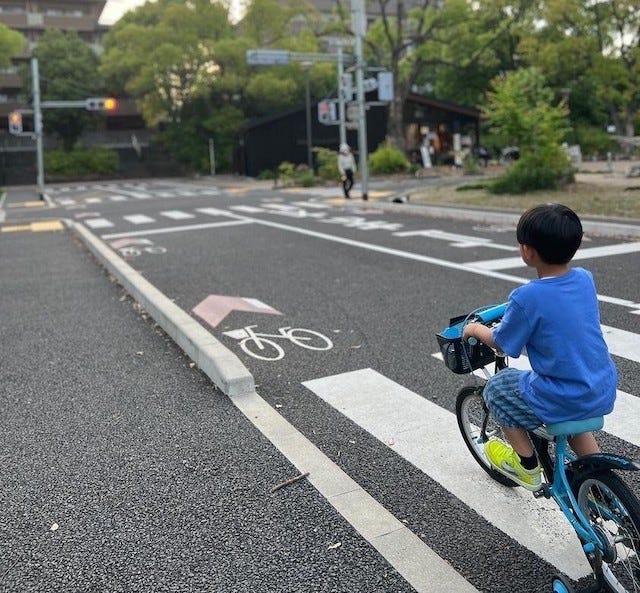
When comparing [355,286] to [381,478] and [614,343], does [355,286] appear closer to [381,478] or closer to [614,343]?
[614,343]

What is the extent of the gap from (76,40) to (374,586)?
6722 centimetres

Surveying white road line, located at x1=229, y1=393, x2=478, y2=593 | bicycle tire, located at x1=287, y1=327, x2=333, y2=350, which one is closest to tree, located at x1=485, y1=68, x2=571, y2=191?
bicycle tire, located at x1=287, y1=327, x2=333, y2=350

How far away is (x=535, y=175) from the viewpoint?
1997 cm

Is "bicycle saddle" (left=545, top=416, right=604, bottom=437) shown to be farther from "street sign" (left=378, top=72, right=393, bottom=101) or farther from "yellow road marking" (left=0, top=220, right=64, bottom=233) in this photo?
"street sign" (left=378, top=72, right=393, bottom=101)

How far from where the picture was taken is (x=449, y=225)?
51.6 ft

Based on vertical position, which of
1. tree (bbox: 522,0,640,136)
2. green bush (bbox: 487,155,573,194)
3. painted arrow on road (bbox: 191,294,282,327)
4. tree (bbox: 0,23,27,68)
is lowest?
painted arrow on road (bbox: 191,294,282,327)

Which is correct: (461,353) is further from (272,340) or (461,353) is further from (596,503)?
(272,340)

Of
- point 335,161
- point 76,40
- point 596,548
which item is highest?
point 76,40

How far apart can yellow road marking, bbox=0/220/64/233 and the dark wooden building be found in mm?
27135

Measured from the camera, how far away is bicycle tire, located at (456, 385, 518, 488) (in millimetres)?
3715

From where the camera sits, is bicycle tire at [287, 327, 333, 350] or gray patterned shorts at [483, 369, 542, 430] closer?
gray patterned shorts at [483, 369, 542, 430]

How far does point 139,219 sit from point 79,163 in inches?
1671

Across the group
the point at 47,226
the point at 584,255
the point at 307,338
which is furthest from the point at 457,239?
the point at 47,226

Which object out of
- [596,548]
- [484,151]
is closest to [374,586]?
[596,548]
